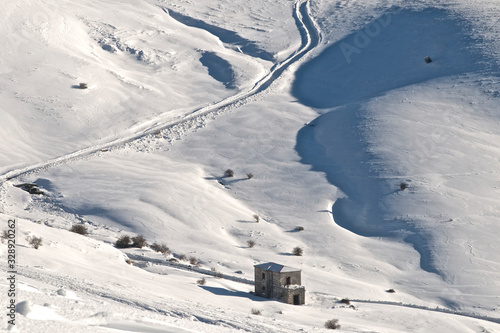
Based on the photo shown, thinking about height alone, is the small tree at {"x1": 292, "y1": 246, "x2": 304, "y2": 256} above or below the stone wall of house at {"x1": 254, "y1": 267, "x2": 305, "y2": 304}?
above

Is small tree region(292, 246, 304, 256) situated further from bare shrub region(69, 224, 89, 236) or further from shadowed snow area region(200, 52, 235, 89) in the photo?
shadowed snow area region(200, 52, 235, 89)

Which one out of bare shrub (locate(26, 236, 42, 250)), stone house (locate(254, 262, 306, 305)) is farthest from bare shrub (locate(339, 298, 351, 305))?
bare shrub (locate(26, 236, 42, 250))

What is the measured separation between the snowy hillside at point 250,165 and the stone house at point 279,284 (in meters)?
0.52

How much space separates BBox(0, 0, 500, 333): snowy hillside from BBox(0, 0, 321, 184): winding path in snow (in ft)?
0.71

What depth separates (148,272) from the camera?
100 ft

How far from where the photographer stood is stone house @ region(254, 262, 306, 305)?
99.3 feet

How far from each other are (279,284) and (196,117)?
26764 mm

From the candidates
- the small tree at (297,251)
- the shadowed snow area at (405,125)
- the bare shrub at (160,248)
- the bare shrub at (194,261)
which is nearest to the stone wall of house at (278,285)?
the bare shrub at (194,261)

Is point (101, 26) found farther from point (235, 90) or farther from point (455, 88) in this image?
point (455, 88)

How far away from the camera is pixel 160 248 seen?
1420 inches

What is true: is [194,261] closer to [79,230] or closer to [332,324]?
[79,230]

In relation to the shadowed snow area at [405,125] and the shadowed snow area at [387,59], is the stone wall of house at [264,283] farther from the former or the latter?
the shadowed snow area at [387,59]

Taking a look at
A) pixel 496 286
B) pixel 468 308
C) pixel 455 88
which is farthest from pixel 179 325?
pixel 455 88

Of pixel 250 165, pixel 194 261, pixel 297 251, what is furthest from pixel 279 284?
pixel 250 165
